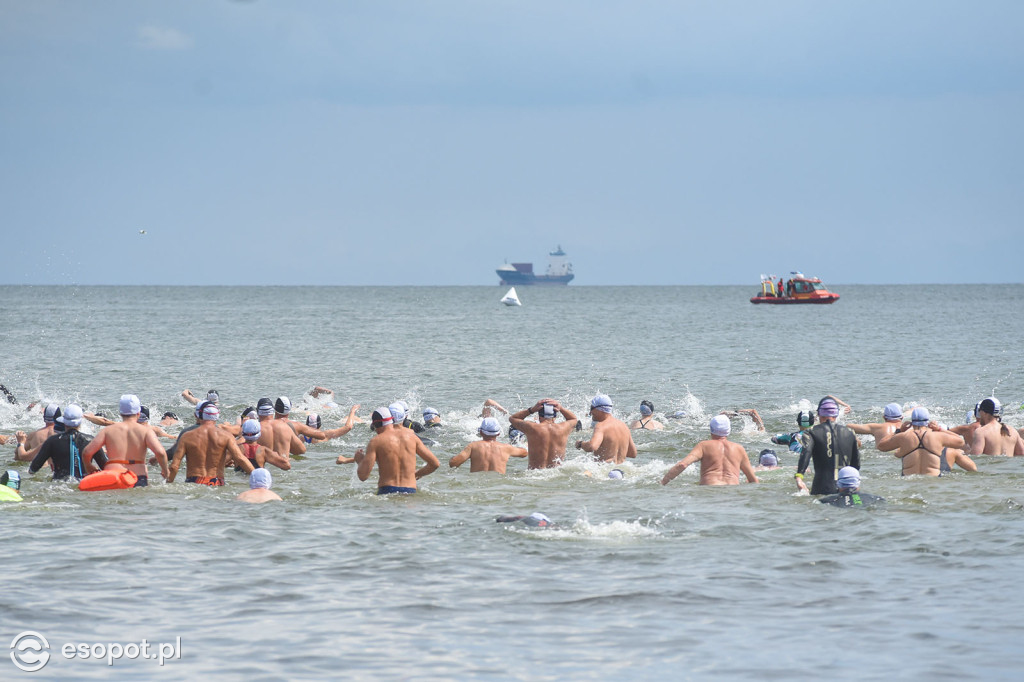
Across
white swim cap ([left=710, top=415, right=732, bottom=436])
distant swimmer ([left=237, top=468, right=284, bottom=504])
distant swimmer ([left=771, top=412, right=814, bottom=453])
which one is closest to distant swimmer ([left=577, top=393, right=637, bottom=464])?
white swim cap ([left=710, top=415, right=732, bottom=436])

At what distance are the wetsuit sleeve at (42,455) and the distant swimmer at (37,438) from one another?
1.48 metres

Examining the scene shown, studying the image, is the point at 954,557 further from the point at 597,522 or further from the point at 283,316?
the point at 283,316

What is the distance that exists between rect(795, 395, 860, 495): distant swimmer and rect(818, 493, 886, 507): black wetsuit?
314 millimetres

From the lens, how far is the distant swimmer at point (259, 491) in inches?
601

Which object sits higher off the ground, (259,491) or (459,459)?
(459,459)

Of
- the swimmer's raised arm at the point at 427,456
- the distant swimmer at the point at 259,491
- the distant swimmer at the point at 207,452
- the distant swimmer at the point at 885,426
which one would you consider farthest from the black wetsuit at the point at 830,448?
the distant swimmer at the point at 207,452

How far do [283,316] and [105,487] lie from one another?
95.3 metres

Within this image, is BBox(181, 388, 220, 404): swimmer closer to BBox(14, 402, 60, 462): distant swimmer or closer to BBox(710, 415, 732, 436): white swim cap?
BBox(14, 402, 60, 462): distant swimmer

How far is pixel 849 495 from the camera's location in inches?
563

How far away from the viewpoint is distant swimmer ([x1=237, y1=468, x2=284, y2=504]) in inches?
601

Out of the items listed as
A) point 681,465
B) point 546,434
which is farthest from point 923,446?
point 546,434

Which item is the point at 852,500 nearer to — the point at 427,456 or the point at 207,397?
the point at 427,456

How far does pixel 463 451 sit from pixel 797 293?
401 feet

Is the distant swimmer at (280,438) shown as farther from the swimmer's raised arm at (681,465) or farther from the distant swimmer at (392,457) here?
the swimmer's raised arm at (681,465)
